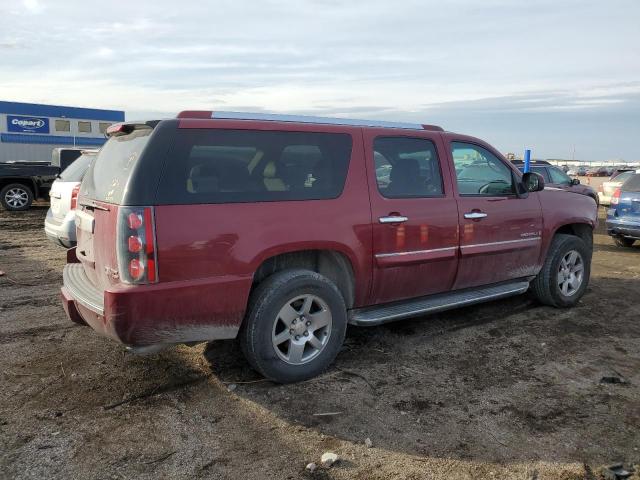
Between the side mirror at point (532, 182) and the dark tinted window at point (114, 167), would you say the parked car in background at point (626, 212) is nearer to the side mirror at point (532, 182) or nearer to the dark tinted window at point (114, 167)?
the side mirror at point (532, 182)

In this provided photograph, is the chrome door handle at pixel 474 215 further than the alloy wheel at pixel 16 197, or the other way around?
the alloy wheel at pixel 16 197

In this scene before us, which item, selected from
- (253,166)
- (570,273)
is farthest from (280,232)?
(570,273)

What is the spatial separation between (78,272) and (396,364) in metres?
2.59

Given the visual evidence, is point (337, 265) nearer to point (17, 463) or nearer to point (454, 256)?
point (454, 256)

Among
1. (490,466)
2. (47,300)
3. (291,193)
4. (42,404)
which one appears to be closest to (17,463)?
(42,404)

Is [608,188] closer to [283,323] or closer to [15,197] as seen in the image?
[283,323]

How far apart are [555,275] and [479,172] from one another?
4.94ft

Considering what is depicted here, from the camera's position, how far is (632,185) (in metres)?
10.1

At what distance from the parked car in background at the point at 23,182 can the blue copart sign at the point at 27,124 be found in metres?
14.7

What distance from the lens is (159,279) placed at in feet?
10.8

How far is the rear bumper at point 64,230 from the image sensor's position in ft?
23.6

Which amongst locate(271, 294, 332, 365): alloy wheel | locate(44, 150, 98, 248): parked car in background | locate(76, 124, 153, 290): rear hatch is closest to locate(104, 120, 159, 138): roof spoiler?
locate(76, 124, 153, 290): rear hatch

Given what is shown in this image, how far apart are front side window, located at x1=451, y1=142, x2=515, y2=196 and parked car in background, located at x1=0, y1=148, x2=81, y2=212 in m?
12.5

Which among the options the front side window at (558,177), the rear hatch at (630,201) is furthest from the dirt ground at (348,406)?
the front side window at (558,177)
